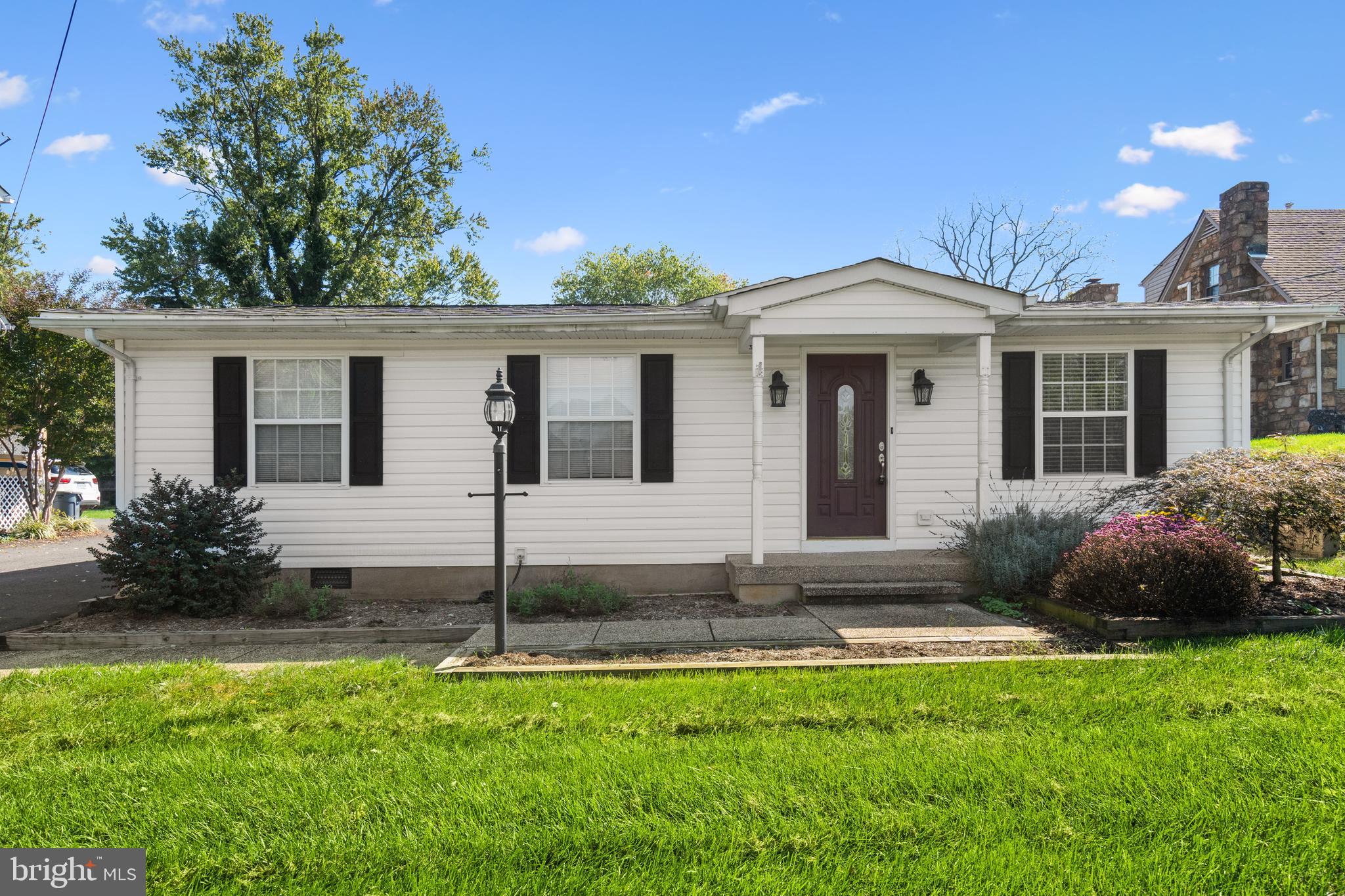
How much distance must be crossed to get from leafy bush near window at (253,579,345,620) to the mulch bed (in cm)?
5

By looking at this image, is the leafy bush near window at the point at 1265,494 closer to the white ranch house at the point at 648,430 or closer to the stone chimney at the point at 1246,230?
the white ranch house at the point at 648,430

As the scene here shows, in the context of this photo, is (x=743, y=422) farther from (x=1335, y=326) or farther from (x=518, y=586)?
(x=1335, y=326)

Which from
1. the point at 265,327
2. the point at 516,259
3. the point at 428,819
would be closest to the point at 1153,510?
the point at 428,819

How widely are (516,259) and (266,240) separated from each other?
22.6 feet

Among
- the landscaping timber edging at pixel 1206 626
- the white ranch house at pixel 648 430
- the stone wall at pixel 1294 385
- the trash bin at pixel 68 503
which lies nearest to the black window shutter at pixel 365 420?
the white ranch house at pixel 648 430

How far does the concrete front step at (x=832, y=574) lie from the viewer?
6.63 metres

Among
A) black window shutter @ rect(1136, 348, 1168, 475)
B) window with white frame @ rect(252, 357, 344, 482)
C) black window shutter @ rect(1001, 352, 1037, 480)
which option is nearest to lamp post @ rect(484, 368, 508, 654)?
window with white frame @ rect(252, 357, 344, 482)

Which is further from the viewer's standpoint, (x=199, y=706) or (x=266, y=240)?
(x=266, y=240)

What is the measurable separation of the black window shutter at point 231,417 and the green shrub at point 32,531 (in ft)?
32.0

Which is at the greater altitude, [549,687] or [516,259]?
[516,259]

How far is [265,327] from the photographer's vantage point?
6.95 m

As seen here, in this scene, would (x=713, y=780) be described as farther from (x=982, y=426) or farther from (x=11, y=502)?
(x=11, y=502)

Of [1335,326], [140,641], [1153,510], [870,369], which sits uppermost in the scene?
[1335,326]

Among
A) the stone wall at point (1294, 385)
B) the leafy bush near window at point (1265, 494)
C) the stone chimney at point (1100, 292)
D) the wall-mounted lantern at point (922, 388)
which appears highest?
the stone chimney at point (1100, 292)
